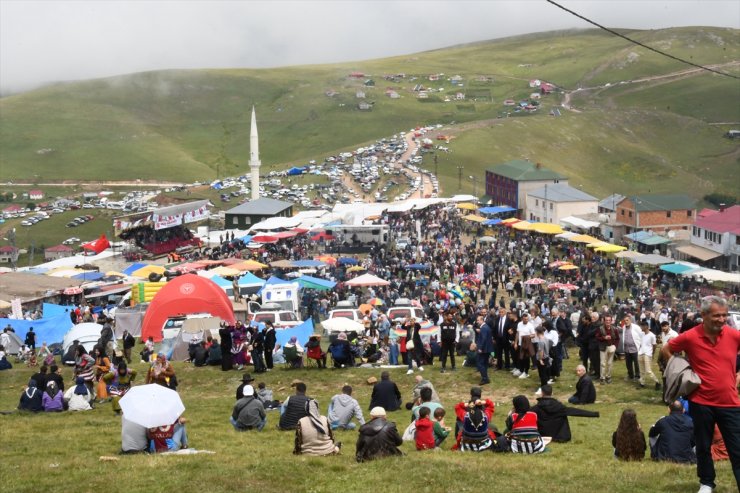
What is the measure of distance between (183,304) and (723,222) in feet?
199

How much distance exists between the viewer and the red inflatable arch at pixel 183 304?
3262 centimetres

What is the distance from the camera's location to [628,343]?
20.9 metres

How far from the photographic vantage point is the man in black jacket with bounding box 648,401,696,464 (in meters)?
12.2

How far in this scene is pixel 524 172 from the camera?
11700 centimetres

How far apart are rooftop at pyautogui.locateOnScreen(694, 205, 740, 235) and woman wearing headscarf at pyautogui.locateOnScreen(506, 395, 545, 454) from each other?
2768 inches

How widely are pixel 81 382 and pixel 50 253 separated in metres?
99.1

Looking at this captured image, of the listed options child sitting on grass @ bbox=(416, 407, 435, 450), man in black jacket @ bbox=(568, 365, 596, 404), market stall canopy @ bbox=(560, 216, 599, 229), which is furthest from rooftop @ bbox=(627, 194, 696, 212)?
child sitting on grass @ bbox=(416, 407, 435, 450)

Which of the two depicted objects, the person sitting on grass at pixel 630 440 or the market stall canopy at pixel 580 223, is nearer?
the person sitting on grass at pixel 630 440

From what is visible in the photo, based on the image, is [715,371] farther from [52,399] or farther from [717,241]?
[717,241]

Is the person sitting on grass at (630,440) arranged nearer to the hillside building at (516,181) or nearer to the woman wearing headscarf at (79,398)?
the woman wearing headscarf at (79,398)

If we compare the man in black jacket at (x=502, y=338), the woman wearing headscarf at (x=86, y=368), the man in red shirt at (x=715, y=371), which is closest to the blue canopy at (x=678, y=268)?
the man in black jacket at (x=502, y=338)

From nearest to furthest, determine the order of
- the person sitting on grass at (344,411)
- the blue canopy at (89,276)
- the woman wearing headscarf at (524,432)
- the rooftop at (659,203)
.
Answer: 1. the woman wearing headscarf at (524,432)
2. the person sitting on grass at (344,411)
3. the blue canopy at (89,276)
4. the rooftop at (659,203)

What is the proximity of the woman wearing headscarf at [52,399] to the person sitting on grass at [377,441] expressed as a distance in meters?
10.1


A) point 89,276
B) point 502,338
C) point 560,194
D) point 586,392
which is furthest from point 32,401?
point 560,194
